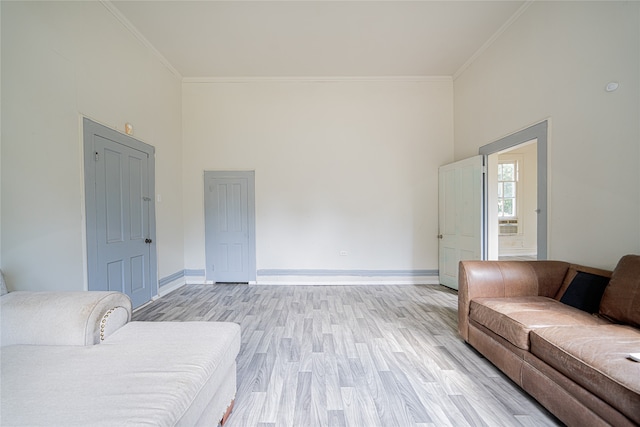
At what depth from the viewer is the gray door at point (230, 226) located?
14.9ft

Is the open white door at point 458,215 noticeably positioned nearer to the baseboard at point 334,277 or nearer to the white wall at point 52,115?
the baseboard at point 334,277

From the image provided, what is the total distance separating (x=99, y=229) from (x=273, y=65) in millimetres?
3542

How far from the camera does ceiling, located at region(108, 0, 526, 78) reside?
2977 millimetres

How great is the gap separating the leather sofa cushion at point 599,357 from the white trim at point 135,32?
211 inches

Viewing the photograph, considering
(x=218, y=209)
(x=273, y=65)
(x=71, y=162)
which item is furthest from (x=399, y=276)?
(x=71, y=162)

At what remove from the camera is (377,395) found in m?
1.73

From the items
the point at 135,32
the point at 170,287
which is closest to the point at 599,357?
the point at 170,287

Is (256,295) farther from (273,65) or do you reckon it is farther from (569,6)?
(569,6)

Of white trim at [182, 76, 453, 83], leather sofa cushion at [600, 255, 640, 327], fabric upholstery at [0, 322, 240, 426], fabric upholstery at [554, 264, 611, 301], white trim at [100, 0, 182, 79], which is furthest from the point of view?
white trim at [182, 76, 453, 83]

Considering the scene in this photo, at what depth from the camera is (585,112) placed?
2295 mm

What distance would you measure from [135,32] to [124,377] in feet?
14.2

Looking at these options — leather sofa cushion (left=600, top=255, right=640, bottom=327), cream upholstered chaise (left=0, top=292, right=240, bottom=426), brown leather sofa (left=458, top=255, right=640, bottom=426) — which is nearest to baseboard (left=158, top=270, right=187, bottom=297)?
cream upholstered chaise (left=0, top=292, right=240, bottom=426)

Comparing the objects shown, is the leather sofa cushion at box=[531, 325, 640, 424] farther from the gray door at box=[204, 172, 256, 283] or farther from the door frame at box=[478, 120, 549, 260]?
the gray door at box=[204, 172, 256, 283]

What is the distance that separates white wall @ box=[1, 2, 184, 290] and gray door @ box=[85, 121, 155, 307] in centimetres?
14
